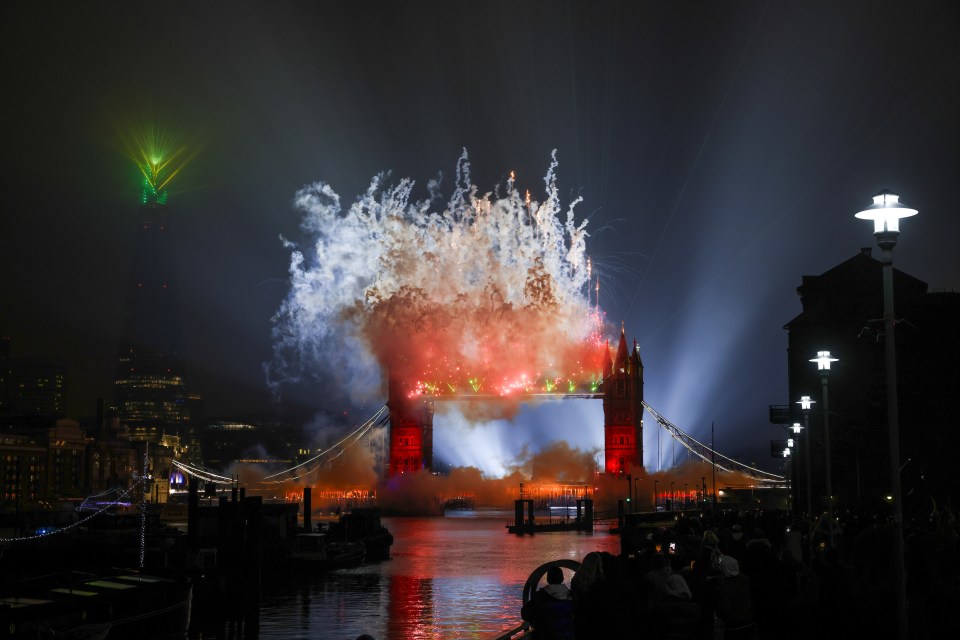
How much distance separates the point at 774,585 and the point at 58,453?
580 feet

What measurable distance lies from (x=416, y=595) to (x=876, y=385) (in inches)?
1054

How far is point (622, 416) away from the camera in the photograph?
134 m

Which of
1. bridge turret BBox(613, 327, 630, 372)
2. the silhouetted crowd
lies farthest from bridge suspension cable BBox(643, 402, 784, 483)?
A: the silhouetted crowd

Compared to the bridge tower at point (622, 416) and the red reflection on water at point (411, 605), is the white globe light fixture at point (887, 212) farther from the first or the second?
the bridge tower at point (622, 416)

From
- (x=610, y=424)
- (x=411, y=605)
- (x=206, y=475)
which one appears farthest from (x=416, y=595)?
(x=206, y=475)

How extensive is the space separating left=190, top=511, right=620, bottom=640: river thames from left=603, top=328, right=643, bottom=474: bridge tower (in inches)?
1665

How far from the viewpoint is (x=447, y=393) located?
123 metres

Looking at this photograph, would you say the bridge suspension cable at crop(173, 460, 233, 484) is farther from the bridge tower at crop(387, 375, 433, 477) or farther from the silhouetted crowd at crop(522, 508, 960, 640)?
the silhouetted crowd at crop(522, 508, 960, 640)

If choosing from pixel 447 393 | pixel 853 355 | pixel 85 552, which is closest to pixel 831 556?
pixel 85 552

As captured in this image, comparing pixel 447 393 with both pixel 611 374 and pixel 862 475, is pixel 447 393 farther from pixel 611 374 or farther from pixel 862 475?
pixel 862 475

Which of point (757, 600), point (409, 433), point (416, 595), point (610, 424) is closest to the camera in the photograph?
point (757, 600)

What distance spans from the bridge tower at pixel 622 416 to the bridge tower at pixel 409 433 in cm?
2072

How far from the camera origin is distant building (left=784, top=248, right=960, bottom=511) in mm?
57969

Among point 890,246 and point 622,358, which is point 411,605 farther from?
point 622,358
